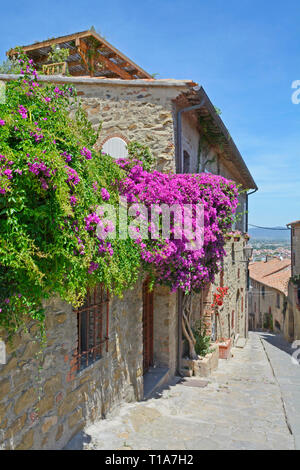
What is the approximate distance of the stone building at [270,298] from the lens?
29.2m

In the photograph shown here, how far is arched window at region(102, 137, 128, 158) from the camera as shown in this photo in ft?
27.6

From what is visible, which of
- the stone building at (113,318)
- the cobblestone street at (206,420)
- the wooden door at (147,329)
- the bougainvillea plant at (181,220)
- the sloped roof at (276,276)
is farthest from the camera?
the sloped roof at (276,276)

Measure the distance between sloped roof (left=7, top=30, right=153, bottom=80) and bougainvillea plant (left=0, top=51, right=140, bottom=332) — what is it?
7.54m

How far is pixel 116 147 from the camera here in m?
8.47

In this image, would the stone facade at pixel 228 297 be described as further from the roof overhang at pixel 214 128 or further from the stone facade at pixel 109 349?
the roof overhang at pixel 214 128

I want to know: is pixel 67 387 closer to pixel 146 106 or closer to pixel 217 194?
pixel 217 194

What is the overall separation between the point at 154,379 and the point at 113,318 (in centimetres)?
274

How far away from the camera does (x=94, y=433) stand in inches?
198

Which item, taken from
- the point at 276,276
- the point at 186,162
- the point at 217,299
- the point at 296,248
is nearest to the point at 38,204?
the point at 186,162

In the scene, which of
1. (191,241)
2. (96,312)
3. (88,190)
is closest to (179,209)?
(191,241)

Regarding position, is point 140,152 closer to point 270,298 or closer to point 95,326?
point 95,326

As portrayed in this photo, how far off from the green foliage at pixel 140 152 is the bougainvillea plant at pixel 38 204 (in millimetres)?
3973

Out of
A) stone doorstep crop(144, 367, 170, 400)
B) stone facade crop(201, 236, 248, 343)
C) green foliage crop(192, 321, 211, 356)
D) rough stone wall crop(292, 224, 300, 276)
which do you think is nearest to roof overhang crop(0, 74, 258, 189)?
stone facade crop(201, 236, 248, 343)

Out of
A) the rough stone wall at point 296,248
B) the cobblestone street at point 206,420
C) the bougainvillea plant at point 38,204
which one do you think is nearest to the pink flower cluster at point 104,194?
the bougainvillea plant at point 38,204
